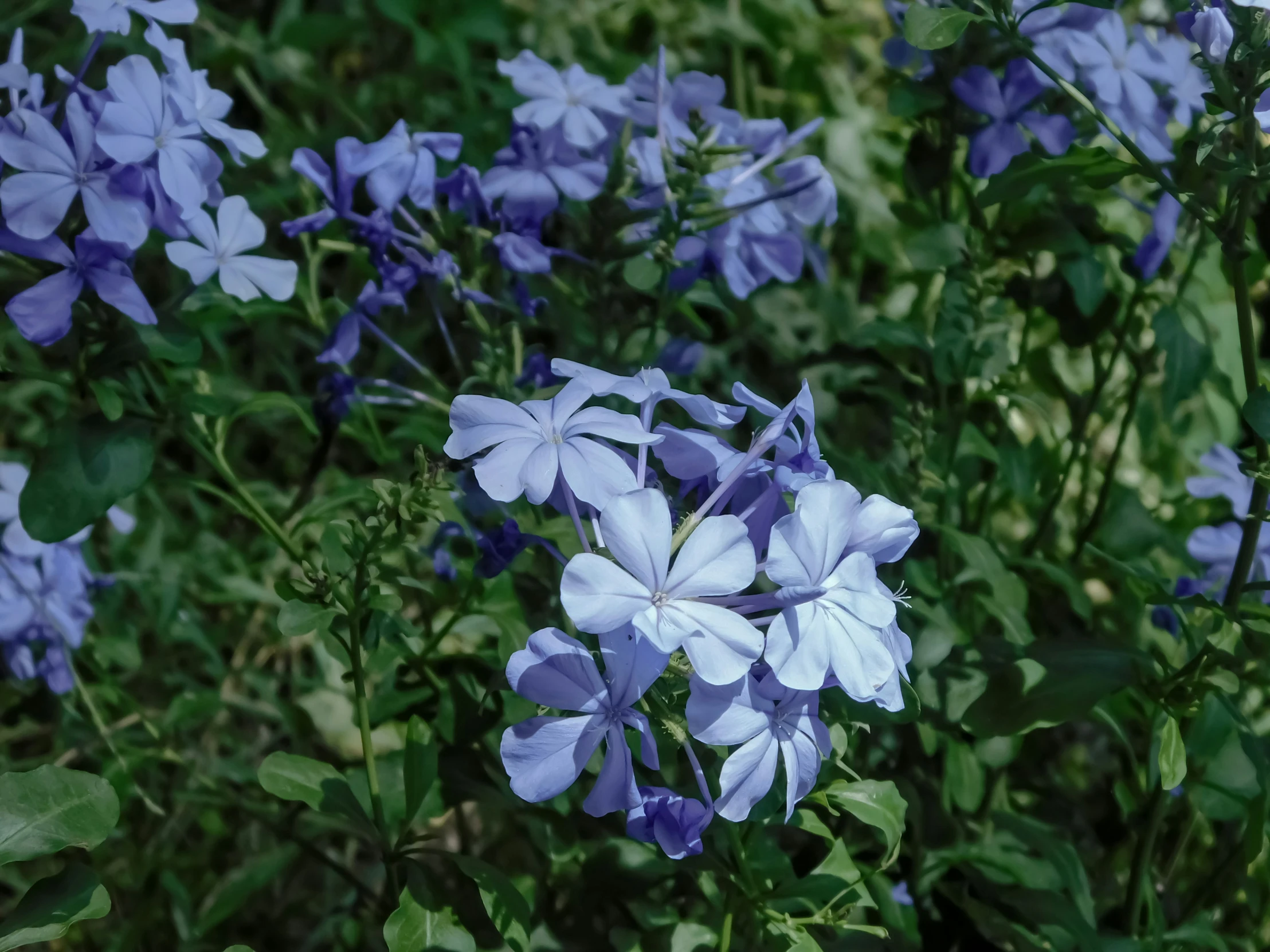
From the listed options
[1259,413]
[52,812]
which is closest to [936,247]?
[1259,413]

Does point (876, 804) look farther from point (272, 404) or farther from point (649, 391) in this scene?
point (272, 404)

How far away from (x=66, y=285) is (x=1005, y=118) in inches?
51.2

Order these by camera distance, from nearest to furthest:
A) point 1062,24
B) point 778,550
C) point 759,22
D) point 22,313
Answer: point 778,550, point 22,313, point 1062,24, point 759,22

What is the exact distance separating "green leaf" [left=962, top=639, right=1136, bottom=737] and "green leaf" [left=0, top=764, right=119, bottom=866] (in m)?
1.02

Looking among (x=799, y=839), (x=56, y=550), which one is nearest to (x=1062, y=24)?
(x=799, y=839)

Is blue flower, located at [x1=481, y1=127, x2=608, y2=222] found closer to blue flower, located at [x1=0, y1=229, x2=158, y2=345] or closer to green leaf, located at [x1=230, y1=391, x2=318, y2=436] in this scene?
green leaf, located at [x1=230, y1=391, x2=318, y2=436]

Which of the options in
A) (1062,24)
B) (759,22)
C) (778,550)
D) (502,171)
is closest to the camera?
(778,550)

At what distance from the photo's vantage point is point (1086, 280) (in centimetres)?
175

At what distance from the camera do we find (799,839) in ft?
5.94

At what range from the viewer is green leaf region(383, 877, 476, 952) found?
122cm

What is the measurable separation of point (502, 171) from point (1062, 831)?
1.38 m

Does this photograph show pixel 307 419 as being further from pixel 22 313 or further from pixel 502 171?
pixel 502 171

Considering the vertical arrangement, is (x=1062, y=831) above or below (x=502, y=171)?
below

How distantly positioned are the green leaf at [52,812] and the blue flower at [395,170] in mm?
798
